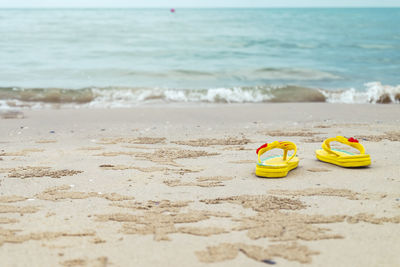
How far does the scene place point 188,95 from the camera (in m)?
10.2

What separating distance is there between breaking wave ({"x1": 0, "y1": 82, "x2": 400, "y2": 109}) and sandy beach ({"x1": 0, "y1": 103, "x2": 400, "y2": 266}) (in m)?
3.77

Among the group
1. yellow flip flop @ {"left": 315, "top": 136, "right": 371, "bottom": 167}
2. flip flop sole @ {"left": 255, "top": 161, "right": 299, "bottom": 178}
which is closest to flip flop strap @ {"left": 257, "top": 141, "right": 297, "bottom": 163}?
flip flop sole @ {"left": 255, "top": 161, "right": 299, "bottom": 178}

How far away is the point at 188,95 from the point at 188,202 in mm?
7016

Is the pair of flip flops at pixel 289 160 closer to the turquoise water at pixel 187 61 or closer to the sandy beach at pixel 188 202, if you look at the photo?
the sandy beach at pixel 188 202

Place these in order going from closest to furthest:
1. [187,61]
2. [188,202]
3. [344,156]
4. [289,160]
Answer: [188,202]
[289,160]
[344,156]
[187,61]

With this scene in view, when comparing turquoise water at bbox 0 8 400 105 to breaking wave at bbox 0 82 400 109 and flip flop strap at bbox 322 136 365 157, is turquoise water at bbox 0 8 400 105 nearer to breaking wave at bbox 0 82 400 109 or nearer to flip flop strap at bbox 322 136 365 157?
breaking wave at bbox 0 82 400 109

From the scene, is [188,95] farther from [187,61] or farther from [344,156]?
[344,156]

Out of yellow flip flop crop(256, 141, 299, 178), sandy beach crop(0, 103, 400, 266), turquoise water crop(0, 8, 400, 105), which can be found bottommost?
sandy beach crop(0, 103, 400, 266)

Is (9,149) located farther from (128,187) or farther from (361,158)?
(361,158)

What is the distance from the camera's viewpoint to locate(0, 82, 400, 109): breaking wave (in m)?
9.82

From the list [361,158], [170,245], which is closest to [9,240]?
[170,245]

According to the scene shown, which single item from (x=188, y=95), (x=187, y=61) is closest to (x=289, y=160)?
(x=188, y=95)

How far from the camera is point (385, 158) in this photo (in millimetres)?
4516

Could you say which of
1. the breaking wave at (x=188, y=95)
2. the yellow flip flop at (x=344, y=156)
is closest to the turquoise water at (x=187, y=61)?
the breaking wave at (x=188, y=95)
